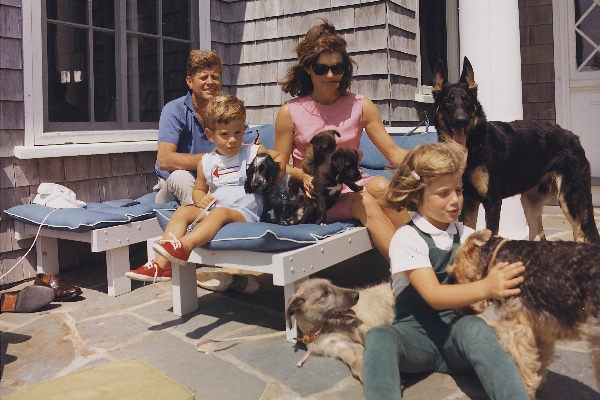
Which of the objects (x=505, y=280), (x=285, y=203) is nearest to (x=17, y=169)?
(x=285, y=203)

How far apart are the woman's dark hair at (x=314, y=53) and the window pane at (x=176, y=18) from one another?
2.59m

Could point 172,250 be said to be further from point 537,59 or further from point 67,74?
point 537,59

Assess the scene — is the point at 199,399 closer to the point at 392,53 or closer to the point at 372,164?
the point at 372,164

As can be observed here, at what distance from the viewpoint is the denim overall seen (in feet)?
6.67

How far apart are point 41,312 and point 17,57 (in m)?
2.03

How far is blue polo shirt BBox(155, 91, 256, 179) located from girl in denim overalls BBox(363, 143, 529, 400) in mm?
2274

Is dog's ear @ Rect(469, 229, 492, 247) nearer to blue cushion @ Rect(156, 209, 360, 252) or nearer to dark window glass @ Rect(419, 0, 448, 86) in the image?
blue cushion @ Rect(156, 209, 360, 252)

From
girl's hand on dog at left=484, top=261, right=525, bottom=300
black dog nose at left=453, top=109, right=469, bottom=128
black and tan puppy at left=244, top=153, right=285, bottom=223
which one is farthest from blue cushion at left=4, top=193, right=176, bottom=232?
girl's hand on dog at left=484, top=261, right=525, bottom=300

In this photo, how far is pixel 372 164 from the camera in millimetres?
5109

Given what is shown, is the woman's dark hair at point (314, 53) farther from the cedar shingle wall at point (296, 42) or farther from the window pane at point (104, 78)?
the cedar shingle wall at point (296, 42)

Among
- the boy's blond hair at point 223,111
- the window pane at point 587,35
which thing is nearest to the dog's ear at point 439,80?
the boy's blond hair at point 223,111

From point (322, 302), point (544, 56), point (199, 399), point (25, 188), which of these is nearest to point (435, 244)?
point (322, 302)

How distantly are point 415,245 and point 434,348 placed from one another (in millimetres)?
484

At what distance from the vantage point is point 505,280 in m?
2.02
